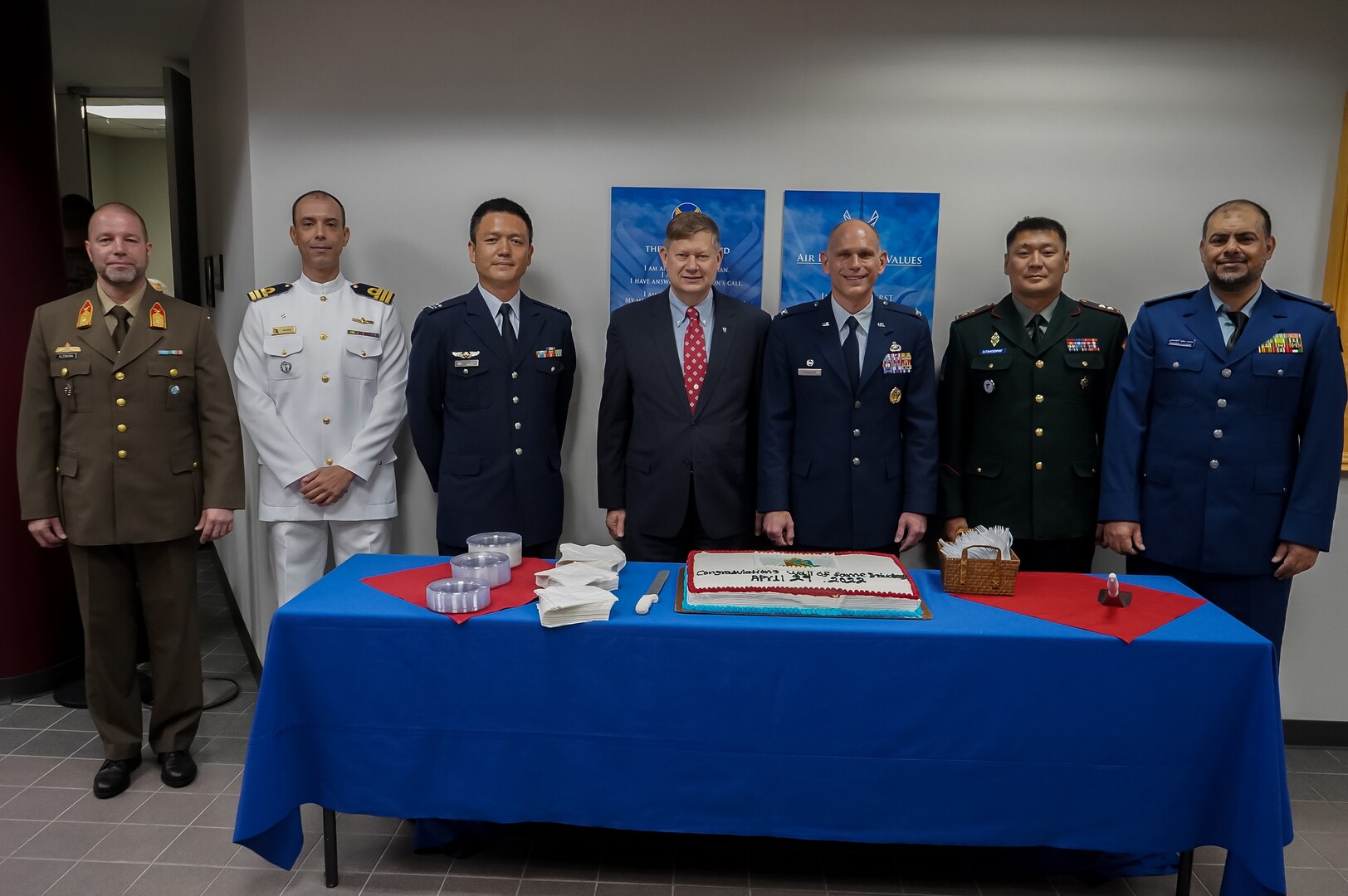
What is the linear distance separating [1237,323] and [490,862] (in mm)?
2874

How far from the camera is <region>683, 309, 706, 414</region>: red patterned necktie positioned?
10.3ft

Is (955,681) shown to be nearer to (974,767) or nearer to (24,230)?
(974,767)

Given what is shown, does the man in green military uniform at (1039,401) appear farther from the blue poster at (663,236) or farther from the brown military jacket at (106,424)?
the brown military jacket at (106,424)

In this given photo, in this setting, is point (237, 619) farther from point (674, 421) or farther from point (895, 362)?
point (895, 362)

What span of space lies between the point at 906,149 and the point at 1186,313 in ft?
4.01

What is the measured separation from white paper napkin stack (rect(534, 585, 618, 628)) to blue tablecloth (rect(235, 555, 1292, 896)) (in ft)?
0.10

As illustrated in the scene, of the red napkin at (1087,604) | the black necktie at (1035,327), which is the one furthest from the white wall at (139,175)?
A: the red napkin at (1087,604)

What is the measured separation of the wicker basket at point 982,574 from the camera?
237cm

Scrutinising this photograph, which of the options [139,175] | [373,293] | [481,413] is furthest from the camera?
[139,175]

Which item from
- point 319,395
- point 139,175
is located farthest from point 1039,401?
point 139,175

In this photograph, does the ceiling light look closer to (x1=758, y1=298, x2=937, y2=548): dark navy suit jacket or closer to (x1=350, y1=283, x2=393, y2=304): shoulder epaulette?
(x1=350, y1=283, x2=393, y2=304): shoulder epaulette

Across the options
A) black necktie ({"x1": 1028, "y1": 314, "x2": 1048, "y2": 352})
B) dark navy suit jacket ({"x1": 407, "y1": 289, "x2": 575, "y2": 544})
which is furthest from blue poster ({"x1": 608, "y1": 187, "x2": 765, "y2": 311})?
black necktie ({"x1": 1028, "y1": 314, "x2": 1048, "y2": 352})

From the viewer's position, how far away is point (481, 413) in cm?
323

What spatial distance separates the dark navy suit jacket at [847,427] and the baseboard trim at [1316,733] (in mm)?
2019
